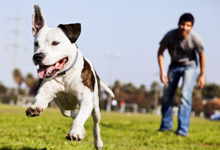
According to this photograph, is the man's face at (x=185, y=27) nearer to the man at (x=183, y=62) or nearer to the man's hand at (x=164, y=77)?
the man at (x=183, y=62)

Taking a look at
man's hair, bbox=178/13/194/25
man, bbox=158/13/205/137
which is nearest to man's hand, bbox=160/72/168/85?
man, bbox=158/13/205/137

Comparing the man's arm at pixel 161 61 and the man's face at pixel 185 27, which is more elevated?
the man's face at pixel 185 27

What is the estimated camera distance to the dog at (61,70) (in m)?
3.35

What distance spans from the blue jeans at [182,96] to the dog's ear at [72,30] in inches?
178

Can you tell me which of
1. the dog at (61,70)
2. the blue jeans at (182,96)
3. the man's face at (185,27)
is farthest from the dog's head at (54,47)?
the blue jeans at (182,96)

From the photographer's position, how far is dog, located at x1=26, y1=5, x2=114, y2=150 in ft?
11.0

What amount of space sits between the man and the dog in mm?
4007

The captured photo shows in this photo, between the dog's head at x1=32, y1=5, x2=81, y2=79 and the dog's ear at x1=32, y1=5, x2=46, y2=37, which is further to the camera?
the dog's ear at x1=32, y1=5, x2=46, y2=37

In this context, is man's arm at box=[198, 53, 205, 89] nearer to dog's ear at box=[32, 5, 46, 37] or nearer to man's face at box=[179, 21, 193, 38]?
man's face at box=[179, 21, 193, 38]

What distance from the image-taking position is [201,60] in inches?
291

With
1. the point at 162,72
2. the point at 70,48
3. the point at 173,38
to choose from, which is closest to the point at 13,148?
the point at 70,48

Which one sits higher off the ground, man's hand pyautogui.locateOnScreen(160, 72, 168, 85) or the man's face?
the man's face

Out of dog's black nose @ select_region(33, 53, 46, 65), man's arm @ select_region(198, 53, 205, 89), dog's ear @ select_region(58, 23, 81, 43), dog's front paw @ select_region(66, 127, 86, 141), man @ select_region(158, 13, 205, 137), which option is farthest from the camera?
man's arm @ select_region(198, 53, 205, 89)

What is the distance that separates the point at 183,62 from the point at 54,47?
15.9ft
